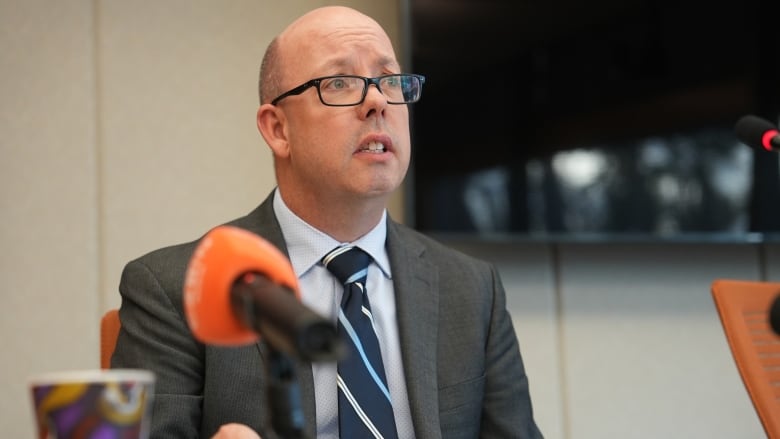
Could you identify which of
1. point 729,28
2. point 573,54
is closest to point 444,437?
point 573,54

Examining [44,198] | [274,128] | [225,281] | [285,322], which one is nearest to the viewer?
[285,322]

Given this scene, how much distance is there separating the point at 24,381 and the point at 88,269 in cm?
31

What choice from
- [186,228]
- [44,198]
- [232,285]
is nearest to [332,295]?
[232,285]

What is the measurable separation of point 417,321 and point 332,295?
152 mm

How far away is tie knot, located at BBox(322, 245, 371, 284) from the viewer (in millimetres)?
1583

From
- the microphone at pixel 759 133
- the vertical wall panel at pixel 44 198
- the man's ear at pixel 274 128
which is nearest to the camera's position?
the microphone at pixel 759 133

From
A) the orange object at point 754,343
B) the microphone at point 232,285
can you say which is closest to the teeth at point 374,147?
the orange object at point 754,343

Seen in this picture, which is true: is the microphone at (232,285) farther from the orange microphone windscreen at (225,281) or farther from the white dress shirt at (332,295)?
the white dress shirt at (332,295)

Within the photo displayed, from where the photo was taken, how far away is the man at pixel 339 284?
1.49 meters

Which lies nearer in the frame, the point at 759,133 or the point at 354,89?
the point at 759,133

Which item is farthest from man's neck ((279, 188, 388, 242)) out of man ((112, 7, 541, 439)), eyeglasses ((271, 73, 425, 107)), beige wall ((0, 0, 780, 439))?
beige wall ((0, 0, 780, 439))

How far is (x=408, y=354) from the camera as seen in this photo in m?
1.55

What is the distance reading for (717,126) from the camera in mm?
2648

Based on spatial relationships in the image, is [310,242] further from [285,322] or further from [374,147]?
[285,322]
